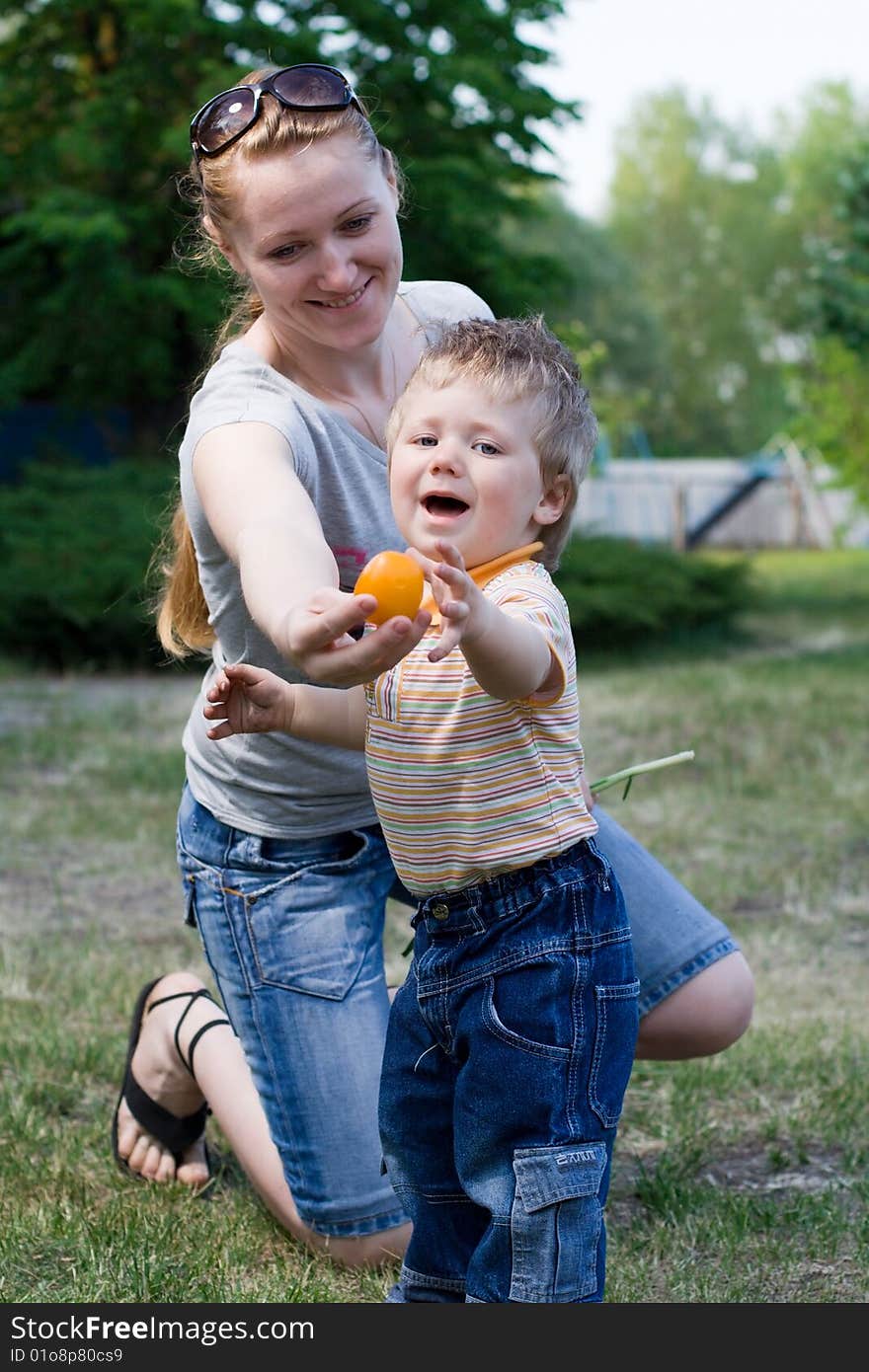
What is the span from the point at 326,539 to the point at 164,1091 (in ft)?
4.00

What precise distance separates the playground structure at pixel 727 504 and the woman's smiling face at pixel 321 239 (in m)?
24.4

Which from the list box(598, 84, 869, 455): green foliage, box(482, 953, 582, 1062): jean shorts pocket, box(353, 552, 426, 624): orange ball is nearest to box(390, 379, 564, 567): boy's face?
box(353, 552, 426, 624): orange ball

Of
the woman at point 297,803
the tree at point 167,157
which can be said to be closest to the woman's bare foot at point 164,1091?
the woman at point 297,803

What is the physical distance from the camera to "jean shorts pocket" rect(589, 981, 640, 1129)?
78.3 inches

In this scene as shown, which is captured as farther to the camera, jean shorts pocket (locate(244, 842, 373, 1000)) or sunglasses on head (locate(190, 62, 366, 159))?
jean shorts pocket (locate(244, 842, 373, 1000))

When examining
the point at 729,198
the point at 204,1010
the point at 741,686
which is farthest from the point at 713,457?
the point at 204,1010

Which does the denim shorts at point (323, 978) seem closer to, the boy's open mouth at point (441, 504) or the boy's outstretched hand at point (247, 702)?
the boy's outstretched hand at point (247, 702)

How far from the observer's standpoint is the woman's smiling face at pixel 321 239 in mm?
2291

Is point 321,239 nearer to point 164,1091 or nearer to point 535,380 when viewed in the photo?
point 535,380

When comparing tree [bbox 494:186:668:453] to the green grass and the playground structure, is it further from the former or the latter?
the green grass

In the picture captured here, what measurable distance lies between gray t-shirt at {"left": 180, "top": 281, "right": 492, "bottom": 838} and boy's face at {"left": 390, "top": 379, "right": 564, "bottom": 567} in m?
0.32

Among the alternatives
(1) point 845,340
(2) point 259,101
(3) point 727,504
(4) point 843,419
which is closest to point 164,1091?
(2) point 259,101

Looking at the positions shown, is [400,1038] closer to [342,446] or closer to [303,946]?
[303,946]

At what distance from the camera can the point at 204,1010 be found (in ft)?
10.4
